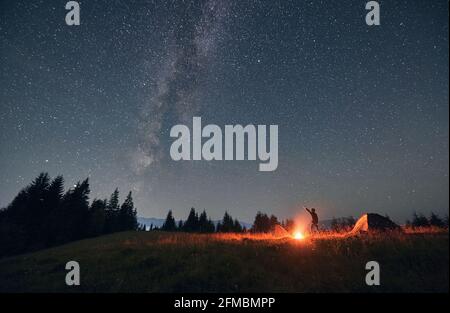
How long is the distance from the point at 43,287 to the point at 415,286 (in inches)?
473

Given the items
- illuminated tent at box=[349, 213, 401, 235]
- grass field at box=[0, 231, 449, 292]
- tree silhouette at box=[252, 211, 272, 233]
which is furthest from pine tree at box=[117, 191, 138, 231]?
illuminated tent at box=[349, 213, 401, 235]

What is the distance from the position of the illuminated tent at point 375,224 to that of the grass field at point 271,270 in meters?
2.99

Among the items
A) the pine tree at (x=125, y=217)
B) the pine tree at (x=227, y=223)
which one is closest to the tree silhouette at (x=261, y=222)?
the pine tree at (x=227, y=223)

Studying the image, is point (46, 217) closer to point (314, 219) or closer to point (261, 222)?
point (314, 219)

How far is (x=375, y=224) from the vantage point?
43.5ft

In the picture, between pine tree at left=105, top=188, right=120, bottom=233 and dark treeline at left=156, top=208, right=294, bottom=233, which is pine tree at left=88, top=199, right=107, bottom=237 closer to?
pine tree at left=105, top=188, right=120, bottom=233

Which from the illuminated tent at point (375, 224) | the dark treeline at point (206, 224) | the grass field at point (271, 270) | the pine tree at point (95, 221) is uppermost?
the illuminated tent at point (375, 224)

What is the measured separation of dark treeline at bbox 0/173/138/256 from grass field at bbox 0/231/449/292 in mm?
31323

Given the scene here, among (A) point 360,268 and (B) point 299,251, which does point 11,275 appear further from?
(A) point 360,268

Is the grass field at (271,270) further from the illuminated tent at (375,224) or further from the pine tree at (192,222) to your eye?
the pine tree at (192,222)

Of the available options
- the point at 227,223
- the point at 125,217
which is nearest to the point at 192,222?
the point at 227,223

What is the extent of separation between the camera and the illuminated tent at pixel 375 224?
12.9 metres
